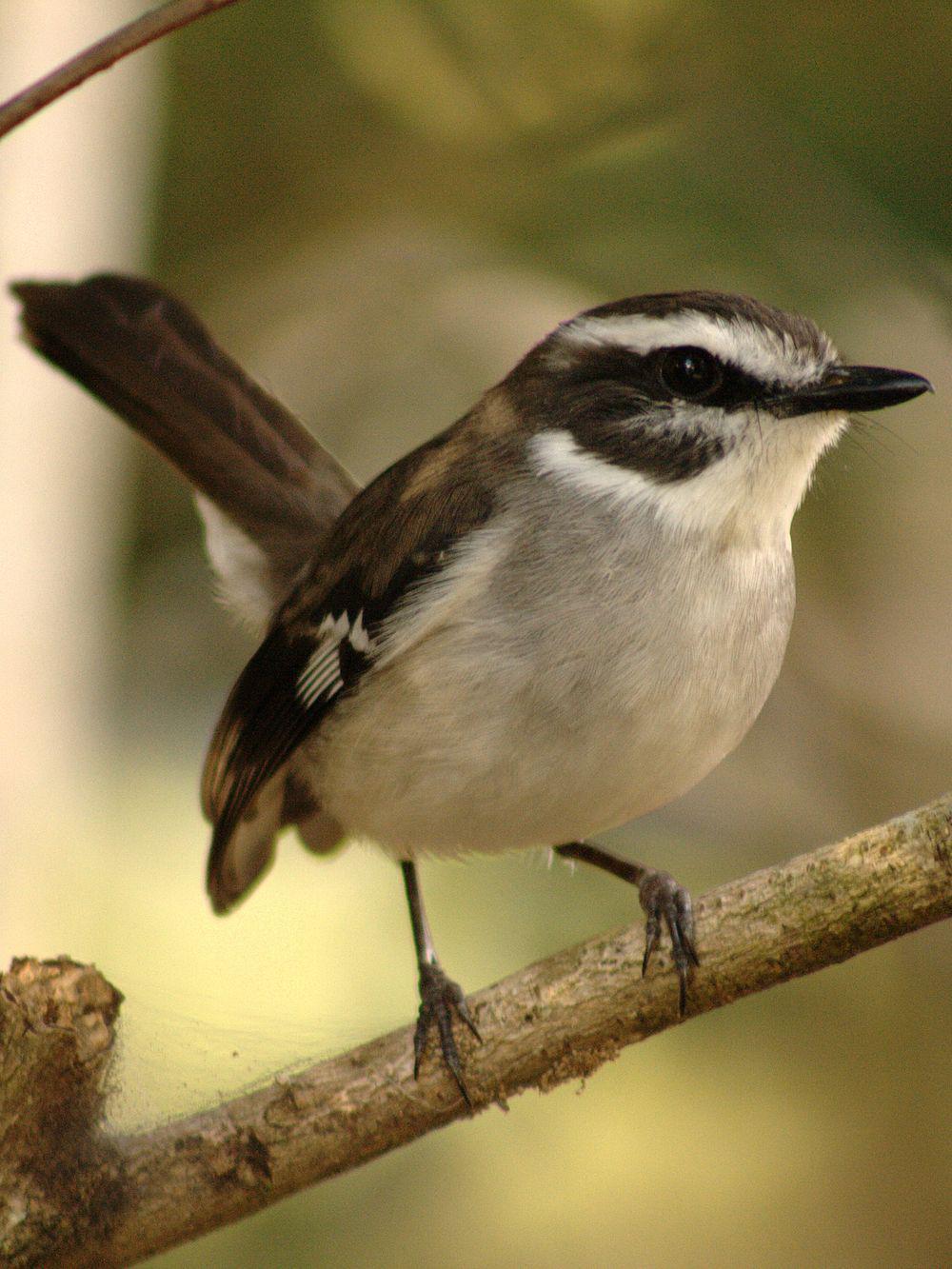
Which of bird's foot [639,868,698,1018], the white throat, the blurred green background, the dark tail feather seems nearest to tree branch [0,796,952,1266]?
bird's foot [639,868,698,1018]

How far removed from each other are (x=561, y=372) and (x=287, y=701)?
3.28 ft

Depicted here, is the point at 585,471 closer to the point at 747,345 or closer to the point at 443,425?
the point at 747,345

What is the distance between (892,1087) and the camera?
14.6ft

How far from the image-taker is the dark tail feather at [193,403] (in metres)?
3.88

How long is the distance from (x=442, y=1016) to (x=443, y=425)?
10.5 feet

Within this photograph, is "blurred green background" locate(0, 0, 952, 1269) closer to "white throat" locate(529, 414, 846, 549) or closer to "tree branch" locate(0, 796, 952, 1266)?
"white throat" locate(529, 414, 846, 549)

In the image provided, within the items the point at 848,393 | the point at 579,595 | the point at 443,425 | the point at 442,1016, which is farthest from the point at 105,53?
the point at 443,425

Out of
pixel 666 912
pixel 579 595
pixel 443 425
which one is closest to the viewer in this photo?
pixel 666 912

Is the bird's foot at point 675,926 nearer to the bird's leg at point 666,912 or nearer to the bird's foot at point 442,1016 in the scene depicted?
the bird's leg at point 666,912

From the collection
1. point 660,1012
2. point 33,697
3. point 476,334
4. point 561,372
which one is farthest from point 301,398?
point 660,1012

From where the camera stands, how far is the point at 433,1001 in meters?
2.96

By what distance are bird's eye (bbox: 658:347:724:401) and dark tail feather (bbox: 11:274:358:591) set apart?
148 cm

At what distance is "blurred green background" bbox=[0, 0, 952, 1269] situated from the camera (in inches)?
169

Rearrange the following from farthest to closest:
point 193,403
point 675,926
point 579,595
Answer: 1. point 193,403
2. point 579,595
3. point 675,926
